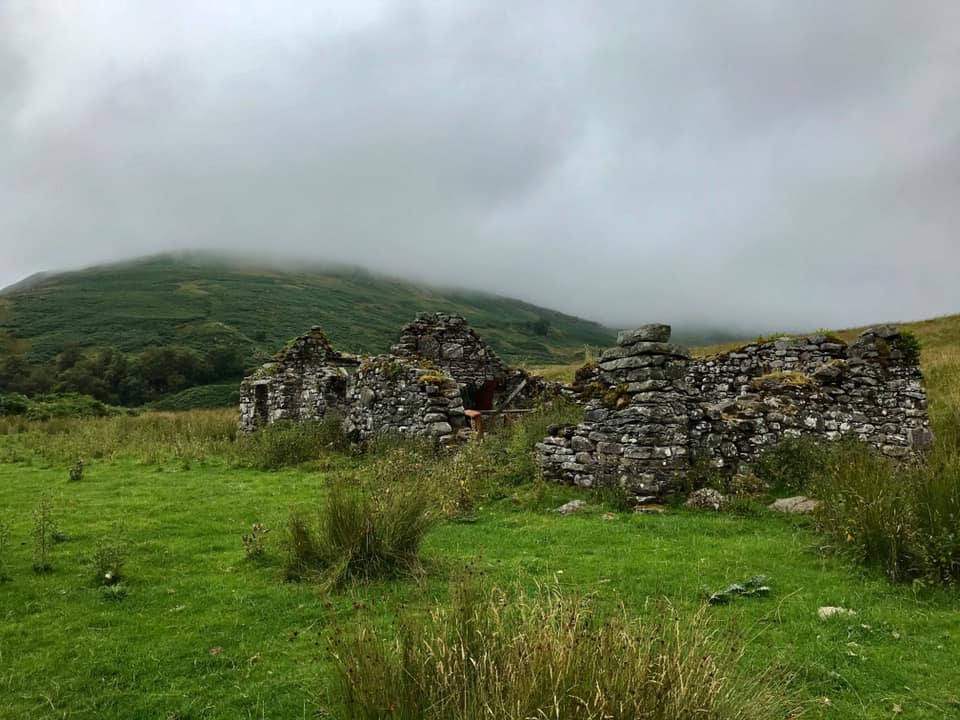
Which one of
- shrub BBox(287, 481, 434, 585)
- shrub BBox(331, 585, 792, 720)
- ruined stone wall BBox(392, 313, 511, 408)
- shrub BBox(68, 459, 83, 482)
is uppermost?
ruined stone wall BBox(392, 313, 511, 408)

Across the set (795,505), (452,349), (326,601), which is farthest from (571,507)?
(452,349)

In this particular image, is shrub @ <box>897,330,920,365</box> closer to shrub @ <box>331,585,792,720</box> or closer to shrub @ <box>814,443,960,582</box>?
shrub @ <box>814,443,960,582</box>

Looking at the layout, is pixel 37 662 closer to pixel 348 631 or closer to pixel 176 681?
pixel 176 681

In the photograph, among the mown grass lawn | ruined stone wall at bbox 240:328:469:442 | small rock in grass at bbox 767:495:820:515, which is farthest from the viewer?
ruined stone wall at bbox 240:328:469:442

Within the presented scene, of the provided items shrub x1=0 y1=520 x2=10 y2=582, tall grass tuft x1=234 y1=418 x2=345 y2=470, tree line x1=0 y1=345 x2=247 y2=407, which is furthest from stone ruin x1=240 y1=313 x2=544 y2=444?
tree line x1=0 y1=345 x2=247 y2=407

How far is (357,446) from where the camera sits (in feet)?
57.8

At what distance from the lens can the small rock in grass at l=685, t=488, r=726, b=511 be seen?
33.7 ft

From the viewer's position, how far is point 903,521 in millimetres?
6738

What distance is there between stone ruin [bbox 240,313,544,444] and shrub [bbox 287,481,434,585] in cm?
982

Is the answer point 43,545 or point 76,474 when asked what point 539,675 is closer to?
point 43,545

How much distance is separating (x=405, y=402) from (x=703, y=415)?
8189 millimetres

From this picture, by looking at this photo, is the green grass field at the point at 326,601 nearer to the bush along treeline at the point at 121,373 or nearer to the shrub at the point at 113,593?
the shrub at the point at 113,593

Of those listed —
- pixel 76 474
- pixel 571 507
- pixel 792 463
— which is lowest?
pixel 76 474

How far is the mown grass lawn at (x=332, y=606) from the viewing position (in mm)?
4461
